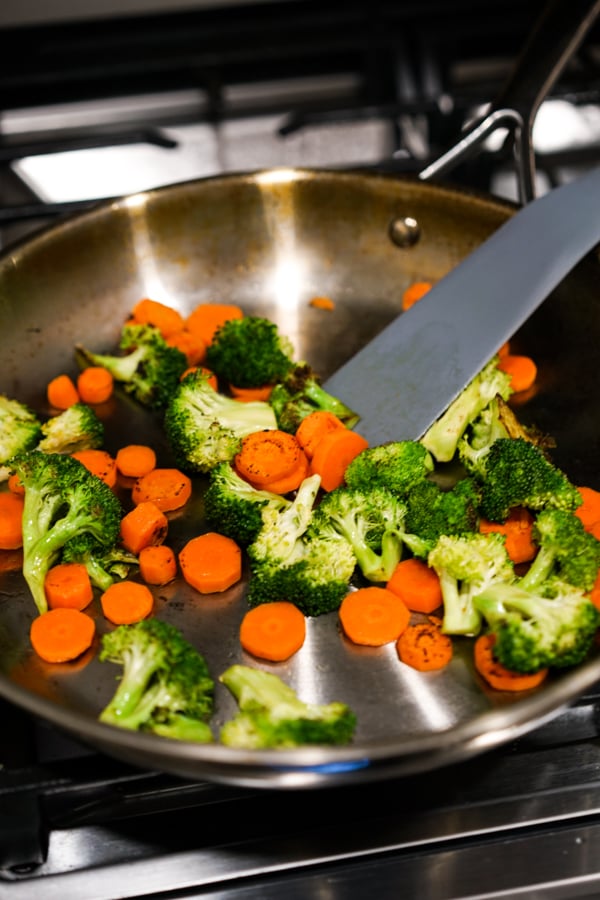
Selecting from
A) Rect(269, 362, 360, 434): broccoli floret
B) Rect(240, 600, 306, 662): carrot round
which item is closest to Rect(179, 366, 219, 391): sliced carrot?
Rect(269, 362, 360, 434): broccoli floret

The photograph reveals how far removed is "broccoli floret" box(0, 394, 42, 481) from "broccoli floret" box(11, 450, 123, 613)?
10cm

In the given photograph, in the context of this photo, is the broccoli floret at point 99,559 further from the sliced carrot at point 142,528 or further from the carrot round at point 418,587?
the carrot round at point 418,587

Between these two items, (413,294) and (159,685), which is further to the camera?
(413,294)

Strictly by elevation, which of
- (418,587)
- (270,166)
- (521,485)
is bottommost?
(418,587)

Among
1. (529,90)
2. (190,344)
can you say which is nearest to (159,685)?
(190,344)

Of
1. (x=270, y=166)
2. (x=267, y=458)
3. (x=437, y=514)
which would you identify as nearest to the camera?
(x=437, y=514)

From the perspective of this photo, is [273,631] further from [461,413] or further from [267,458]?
[461,413]

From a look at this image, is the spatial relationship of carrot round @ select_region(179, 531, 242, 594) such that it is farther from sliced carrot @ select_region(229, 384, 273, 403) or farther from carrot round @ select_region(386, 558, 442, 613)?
sliced carrot @ select_region(229, 384, 273, 403)

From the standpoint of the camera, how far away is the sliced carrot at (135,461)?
4.87ft

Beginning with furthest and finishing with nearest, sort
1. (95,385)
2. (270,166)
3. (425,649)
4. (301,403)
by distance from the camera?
(270,166), (95,385), (301,403), (425,649)

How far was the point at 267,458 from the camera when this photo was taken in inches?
54.9

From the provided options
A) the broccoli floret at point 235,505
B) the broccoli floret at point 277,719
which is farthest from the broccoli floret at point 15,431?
the broccoli floret at point 277,719

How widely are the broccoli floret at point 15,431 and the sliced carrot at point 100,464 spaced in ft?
0.25

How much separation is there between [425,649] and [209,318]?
838 mm
